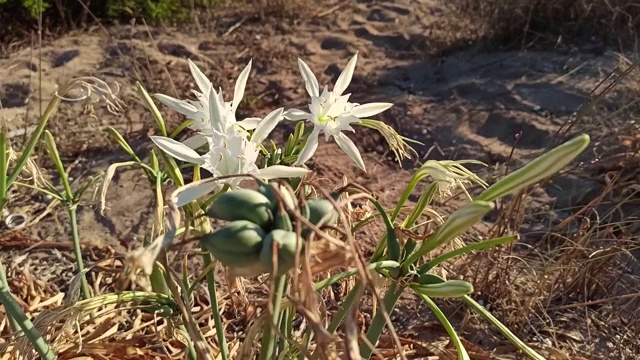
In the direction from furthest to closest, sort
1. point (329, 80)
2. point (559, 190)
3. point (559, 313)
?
point (329, 80) < point (559, 190) < point (559, 313)

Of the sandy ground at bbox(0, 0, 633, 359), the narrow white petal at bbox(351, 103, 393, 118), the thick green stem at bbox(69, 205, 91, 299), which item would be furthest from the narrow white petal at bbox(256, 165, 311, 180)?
the sandy ground at bbox(0, 0, 633, 359)

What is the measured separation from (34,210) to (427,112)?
1.62 metres

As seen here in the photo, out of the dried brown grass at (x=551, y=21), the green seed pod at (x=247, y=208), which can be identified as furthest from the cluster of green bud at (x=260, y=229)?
the dried brown grass at (x=551, y=21)

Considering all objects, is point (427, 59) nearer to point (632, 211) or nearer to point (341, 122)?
point (632, 211)

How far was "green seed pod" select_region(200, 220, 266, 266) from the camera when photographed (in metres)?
0.60

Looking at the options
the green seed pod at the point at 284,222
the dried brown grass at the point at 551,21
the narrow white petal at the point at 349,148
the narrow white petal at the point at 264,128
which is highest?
the green seed pod at the point at 284,222

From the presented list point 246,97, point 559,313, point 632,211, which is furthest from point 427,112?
point 559,313

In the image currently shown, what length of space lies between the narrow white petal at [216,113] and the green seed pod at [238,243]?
9.7 inches

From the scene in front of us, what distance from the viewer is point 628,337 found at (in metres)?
1.61

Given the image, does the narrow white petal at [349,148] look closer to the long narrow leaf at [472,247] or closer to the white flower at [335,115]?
the white flower at [335,115]

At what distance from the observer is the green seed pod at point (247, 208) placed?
0.62 meters

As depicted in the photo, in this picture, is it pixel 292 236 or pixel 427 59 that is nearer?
pixel 292 236

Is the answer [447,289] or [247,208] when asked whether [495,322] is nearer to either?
[447,289]

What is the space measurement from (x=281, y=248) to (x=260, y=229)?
0.03m
